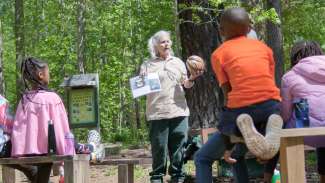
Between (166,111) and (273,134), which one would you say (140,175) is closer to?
(166,111)

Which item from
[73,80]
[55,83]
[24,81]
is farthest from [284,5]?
[24,81]

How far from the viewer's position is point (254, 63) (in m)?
4.49

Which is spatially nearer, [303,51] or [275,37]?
[303,51]

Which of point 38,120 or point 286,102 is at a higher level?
point 286,102

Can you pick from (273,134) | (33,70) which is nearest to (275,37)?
(33,70)

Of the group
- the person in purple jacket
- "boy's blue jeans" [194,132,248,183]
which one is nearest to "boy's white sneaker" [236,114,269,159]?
"boy's blue jeans" [194,132,248,183]

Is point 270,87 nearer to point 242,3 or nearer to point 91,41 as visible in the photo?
point 242,3

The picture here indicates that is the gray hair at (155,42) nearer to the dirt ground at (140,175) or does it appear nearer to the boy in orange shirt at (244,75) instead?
the dirt ground at (140,175)

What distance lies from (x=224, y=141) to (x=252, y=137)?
578 mm

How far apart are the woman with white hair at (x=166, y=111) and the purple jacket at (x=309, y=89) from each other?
1720mm

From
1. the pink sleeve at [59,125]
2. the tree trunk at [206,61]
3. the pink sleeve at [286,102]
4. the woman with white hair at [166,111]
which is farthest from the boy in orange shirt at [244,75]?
the tree trunk at [206,61]

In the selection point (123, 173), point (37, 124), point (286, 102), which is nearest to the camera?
point (286, 102)

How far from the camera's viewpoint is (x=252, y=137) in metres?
4.11

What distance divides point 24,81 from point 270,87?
8.53 ft
